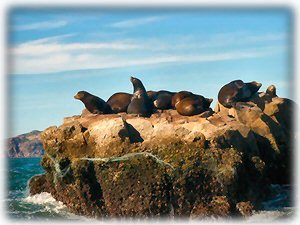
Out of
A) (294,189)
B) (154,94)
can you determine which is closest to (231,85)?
(154,94)

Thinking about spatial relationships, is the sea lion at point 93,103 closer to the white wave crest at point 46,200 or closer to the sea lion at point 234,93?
the white wave crest at point 46,200

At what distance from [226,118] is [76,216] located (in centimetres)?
489

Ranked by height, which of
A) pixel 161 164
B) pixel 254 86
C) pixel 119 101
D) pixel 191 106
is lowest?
pixel 161 164

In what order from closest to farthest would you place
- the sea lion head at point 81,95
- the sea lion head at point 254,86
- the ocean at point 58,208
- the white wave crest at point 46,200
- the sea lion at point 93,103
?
the ocean at point 58,208, the white wave crest at point 46,200, the sea lion at point 93,103, the sea lion head at point 81,95, the sea lion head at point 254,86

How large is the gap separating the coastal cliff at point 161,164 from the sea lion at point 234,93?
663mm

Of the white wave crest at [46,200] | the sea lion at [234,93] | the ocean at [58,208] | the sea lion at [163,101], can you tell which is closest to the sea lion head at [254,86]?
the sea lion at [234,93]

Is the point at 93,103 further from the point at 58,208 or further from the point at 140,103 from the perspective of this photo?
the point at 58,208

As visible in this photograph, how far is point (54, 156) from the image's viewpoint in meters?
14.6

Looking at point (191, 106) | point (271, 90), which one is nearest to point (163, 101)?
point (191, 106)

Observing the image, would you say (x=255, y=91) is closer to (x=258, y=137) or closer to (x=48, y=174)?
(x=258, y=137)

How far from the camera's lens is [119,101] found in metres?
16.3

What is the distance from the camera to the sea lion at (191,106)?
15.2 meters

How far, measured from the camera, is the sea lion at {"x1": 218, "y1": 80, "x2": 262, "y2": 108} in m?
16.2

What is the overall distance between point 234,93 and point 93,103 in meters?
4.25
